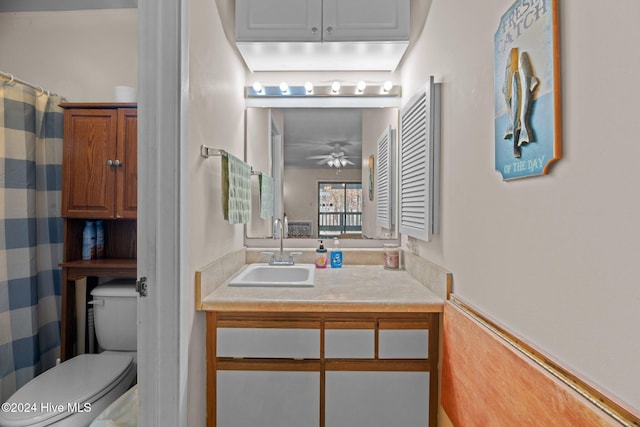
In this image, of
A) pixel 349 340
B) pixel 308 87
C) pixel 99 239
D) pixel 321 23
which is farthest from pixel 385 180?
pixel 99 239

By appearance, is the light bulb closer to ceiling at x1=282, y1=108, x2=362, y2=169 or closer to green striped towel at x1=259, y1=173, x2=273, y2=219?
ceiling at x1=282, y1=108, x2=362, y2=169

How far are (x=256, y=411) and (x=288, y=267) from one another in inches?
32.5

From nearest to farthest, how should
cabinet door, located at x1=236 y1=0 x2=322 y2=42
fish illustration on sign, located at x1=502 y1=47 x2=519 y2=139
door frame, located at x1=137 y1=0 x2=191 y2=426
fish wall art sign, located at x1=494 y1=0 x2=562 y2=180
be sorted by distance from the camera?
fish wall art sign, located at x1=494 y1=0 x2=562 y2=180 < fish illustration on sign, located at x1=502 y1=47 x2=519 y2=139 < door frame, located at x1=137 y1=0 x2=191 y2=426 < cabinet door, located at x1=236 y1=0 x2=322 y2=42

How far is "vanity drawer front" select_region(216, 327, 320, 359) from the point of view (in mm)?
1396

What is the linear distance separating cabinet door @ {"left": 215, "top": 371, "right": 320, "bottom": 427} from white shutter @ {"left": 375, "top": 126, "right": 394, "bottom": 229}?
115 centimetres

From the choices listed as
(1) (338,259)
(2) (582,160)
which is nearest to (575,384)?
(2) (582,160)

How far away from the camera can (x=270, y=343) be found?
1399 millimetres

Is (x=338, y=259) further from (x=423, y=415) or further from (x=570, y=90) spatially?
(x=570, y=90)

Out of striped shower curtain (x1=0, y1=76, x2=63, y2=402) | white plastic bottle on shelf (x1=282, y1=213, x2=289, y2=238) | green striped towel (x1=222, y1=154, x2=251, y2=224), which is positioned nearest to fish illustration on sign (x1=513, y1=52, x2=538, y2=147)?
green striped towel (x1=222, y1=154, x2=251, y2=224)

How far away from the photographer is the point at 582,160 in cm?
66

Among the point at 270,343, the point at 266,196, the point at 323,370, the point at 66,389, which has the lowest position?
the point at 66,389

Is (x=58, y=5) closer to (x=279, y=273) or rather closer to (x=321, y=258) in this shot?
(x=279, y=273)

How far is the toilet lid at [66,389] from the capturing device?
1.33 m

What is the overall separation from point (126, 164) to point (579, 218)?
225 cm
